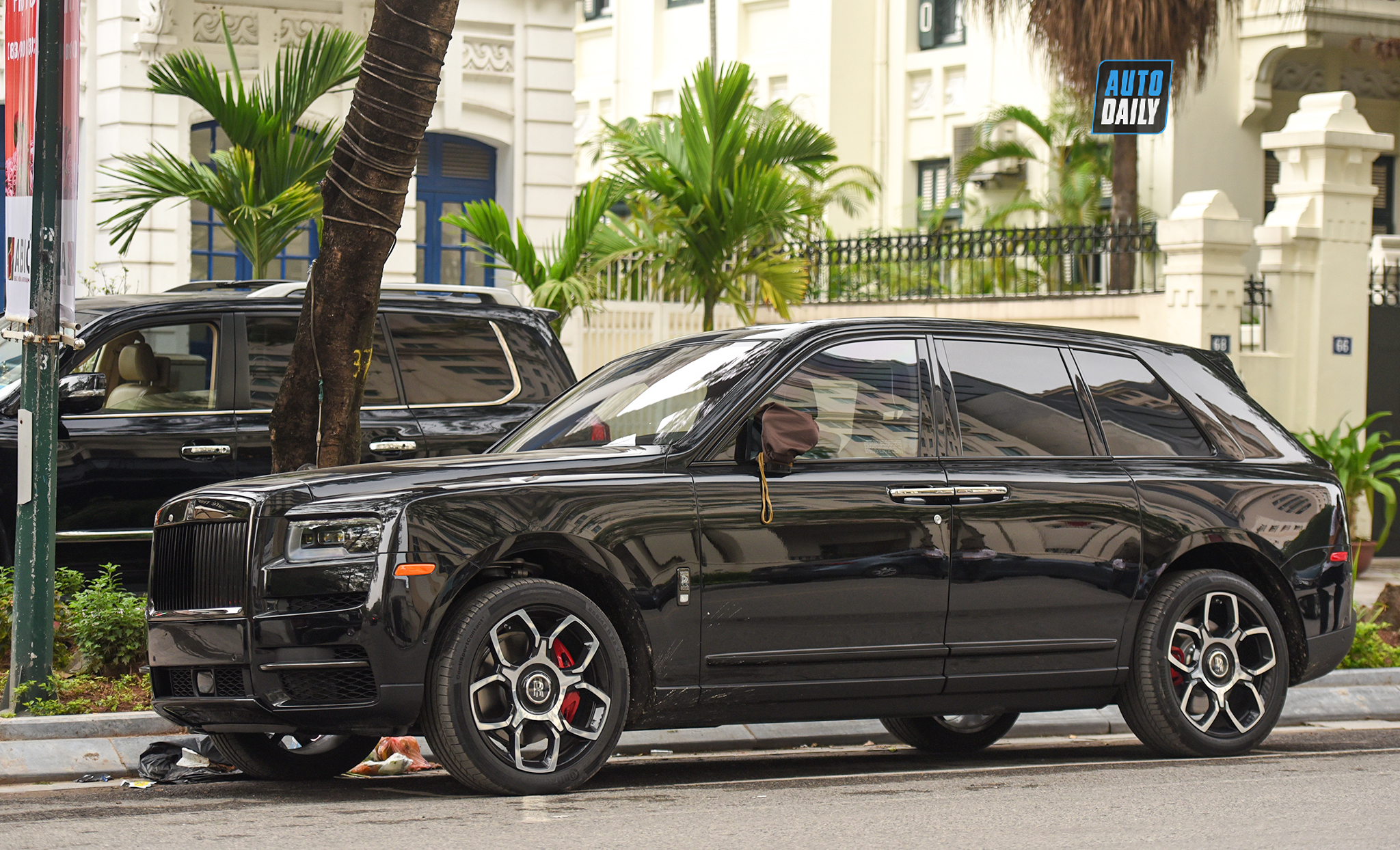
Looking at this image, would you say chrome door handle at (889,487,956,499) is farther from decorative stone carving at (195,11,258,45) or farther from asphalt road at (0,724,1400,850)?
decorative stone carving at (195,11,258,45)

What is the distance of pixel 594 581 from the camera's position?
6656 mm

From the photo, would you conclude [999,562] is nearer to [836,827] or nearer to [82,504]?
[836,827]

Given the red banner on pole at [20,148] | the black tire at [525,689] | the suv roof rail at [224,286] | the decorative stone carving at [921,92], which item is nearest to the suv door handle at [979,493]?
the black tire at [525,689]

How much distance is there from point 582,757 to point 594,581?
2.10ft

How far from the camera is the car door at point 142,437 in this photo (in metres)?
9.47

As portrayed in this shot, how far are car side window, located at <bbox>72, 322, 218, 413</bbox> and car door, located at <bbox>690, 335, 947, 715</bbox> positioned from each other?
13.7 ft

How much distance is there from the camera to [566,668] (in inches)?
255

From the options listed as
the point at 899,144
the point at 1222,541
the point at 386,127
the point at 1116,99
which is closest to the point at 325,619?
the point at 386,127

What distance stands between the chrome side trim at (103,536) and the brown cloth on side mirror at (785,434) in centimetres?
411

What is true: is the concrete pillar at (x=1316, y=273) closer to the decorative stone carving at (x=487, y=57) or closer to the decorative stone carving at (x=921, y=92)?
the decorative stone carving at (x=487, y=57)

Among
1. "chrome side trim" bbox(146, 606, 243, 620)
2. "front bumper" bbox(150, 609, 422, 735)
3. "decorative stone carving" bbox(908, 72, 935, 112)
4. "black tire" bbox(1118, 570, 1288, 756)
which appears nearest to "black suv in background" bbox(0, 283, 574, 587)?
"chrome side trim" bbox(146, 606, 243, 620)

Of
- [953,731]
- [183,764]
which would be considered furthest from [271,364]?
Result: [953,731]

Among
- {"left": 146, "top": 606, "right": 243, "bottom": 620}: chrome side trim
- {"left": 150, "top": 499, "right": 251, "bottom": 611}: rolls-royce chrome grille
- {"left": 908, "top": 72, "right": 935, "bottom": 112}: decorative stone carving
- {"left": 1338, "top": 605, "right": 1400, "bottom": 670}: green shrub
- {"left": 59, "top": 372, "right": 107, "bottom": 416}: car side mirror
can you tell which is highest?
{"left": 908, "top": 72, "right": 935, "bottom": 112}: decorative stone carving

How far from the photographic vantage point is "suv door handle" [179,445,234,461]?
9.71 m
